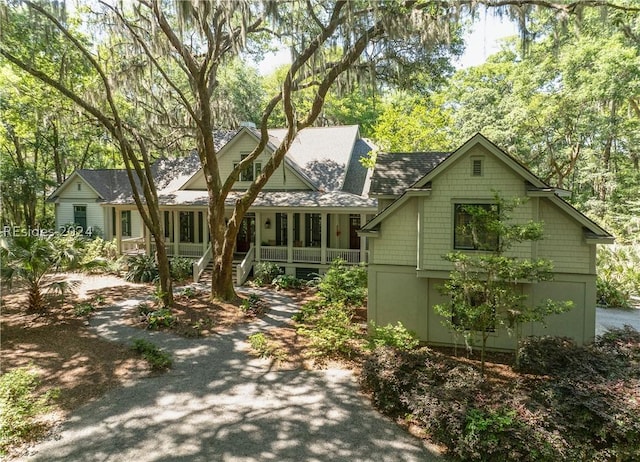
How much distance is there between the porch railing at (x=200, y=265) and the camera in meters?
16.0

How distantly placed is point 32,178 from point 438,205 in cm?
2914

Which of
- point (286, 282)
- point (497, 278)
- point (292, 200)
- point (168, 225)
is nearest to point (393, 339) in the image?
point (497, 278)

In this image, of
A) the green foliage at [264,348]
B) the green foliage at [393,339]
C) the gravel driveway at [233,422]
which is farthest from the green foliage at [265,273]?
the green foliage at [393,339]

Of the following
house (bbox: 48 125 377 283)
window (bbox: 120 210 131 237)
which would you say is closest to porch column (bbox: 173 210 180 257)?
house (bbox: 48 125 377 283)

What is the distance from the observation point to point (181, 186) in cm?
1948

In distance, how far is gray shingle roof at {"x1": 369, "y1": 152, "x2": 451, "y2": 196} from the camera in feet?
37.2

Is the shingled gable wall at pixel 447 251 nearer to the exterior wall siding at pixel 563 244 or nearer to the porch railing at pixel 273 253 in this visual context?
the exterior wall siding at pixel 563 244

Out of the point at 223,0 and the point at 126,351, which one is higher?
the point at 223,0

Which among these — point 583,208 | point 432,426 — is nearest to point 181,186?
point 432,426

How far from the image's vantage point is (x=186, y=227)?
19969mm

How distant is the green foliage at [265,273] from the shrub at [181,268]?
127 inches

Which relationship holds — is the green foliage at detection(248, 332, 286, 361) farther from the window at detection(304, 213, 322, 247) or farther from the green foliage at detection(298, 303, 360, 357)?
the window at detection(304, 213, 322, 247)

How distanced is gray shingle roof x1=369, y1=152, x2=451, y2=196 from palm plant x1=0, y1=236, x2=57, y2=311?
9657 millimetres

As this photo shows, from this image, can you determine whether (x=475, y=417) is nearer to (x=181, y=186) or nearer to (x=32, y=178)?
(x=181, y=186)
